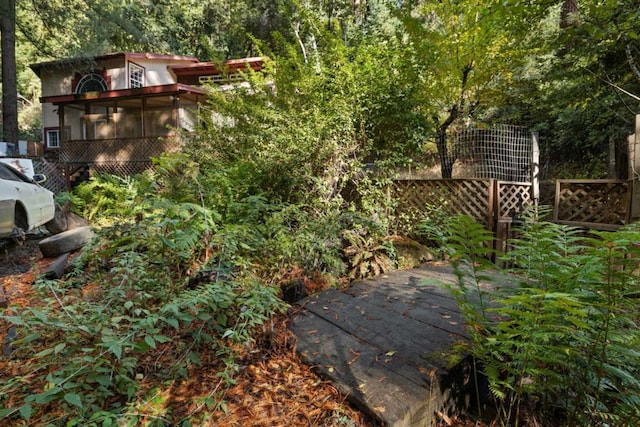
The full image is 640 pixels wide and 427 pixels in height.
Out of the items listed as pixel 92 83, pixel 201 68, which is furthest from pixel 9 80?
pixel 201 68

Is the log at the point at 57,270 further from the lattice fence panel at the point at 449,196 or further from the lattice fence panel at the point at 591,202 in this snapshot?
the lattice fence panel at the point at 591,202

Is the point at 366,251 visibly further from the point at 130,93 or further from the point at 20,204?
the point at 130,93

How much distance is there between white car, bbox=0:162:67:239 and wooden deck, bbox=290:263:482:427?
4255 mm

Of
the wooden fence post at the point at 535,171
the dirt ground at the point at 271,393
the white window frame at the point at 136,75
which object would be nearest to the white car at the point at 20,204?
the dirt ground at the point at 271,393

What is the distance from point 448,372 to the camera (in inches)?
69.7

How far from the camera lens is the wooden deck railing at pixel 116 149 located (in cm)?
1185

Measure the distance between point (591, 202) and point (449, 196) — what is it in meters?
2.31

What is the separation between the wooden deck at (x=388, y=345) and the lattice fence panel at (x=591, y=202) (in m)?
3.70

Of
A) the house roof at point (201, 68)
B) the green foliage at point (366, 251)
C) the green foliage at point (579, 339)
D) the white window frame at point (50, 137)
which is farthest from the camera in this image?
the white window frame at point (50, 137)

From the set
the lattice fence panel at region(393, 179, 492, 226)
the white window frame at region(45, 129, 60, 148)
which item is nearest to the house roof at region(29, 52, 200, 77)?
the white window frame at region(45, 129, 60, 148)

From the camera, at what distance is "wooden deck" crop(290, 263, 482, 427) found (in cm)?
163

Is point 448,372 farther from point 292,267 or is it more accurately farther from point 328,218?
point 328,218

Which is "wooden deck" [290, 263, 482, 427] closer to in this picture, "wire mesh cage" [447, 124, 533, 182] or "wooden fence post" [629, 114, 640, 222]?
Result: "wooden fence post" [629, 114, 640, 222]

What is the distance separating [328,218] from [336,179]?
79 cm
